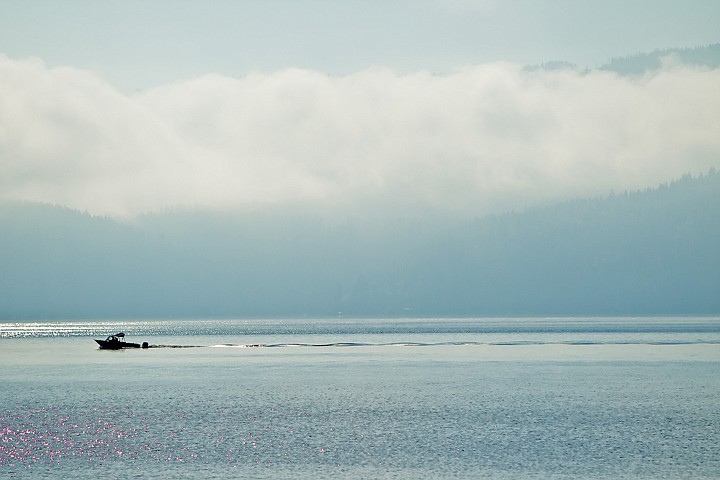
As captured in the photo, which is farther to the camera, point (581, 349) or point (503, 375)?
point (581, 349)

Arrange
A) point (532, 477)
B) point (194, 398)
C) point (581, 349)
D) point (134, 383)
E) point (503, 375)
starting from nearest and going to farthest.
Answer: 1. point (532, 477)
2. point (194, 398)
3. point (134, 383)
4. point (503, 375)
5. point (581, 349)

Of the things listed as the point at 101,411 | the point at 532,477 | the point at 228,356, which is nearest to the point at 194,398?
the point at 101,411

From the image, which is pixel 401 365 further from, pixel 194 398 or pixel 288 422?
pixel 288 422

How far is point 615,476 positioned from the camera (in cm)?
5016

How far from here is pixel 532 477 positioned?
50.0m

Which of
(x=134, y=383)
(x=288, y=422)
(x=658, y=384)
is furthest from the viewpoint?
(x=134, y=383)

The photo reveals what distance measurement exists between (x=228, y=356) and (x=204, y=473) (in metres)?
134

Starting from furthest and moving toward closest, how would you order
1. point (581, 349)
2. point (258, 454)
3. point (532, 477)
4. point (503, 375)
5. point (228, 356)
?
point (581, 349)
point (228, 356)
point (503, 375)
point (258, 454)
point (532, 477)

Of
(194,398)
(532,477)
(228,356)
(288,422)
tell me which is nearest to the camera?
(532,477)

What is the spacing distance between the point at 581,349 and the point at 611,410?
4685 inches

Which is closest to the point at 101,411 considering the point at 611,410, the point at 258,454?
the point at 258,454

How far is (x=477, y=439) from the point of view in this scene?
64625 mm

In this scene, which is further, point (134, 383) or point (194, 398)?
point (134, 383)

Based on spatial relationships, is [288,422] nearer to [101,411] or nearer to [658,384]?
[101,411]
